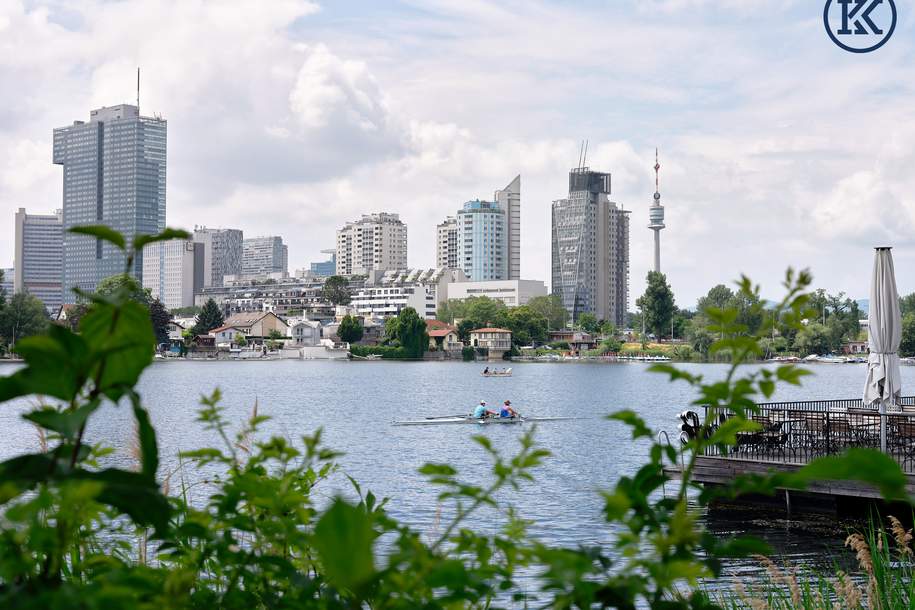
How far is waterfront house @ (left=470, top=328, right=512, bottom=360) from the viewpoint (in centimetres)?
17488

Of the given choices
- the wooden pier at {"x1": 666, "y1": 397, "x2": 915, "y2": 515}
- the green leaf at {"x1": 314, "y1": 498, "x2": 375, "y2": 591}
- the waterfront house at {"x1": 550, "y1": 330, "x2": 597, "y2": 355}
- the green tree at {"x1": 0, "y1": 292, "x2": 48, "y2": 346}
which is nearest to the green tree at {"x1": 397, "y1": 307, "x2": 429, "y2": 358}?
the waterfront house at {"x1": 550, "y1": 330, "x2": 597, "y2": 355}

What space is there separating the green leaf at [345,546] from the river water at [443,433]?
44cm

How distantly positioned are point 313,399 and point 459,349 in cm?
9864

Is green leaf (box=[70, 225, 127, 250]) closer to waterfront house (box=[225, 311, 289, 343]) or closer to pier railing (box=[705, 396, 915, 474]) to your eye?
pier railing (box=[705, 396, 915, 474])

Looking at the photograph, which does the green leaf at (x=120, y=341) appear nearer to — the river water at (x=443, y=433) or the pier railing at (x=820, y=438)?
the river water at (x=443, y=433)

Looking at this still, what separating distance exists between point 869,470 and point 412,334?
165396 mm

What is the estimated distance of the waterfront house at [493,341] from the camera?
175 m

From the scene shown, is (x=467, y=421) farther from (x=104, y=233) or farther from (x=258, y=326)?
(x=258, y=326)

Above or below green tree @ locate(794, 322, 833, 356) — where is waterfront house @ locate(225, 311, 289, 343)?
above

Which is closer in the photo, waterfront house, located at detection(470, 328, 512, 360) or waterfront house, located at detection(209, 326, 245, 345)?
waterfront house, located at detection(470, 328, 512, 360)

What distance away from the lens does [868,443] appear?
18.8 metres

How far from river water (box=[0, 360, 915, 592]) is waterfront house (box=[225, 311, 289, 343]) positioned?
71.5 m

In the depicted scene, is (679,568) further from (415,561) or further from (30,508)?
(30,508)

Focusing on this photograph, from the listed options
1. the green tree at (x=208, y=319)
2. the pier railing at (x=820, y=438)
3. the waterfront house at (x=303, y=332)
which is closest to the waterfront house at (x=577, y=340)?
the waterfront house at (x=303, y=332)
